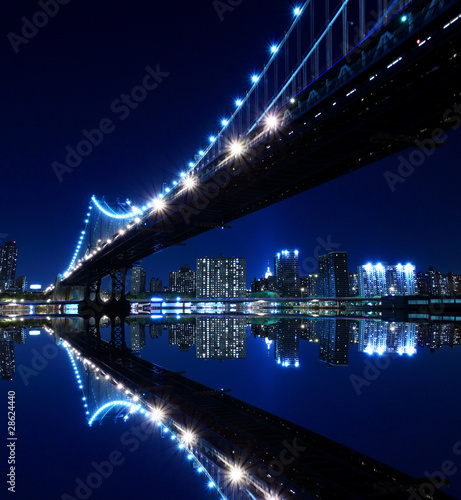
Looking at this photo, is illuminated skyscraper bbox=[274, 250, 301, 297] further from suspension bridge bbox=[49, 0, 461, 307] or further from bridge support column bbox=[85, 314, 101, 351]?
bridge support column bbox=[85, 314, 101, 351]

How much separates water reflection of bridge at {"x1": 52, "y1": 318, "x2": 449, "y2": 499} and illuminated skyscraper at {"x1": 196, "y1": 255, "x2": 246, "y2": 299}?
103 meters

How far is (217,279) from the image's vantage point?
111 m

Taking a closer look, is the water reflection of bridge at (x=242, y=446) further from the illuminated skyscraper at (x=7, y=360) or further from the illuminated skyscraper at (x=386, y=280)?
the illuminated skyscraper at (x=386, y=280)

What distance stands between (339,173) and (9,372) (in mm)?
17474

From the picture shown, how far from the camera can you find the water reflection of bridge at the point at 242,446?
Result: 324 centimetres

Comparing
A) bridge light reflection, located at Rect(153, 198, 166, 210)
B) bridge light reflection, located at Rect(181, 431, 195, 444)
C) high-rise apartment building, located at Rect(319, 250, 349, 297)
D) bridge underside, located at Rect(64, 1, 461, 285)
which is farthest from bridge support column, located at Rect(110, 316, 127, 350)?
high-rise apartment building, located at Rect(319, 250, 349, 297)

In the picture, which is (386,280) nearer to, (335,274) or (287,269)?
(335,274)

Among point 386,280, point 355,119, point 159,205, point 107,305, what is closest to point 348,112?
point 355,119
